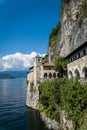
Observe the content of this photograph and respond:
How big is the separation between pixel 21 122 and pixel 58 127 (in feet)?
52.2

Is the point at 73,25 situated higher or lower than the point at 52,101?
higher

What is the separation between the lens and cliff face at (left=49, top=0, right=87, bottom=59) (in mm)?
60906

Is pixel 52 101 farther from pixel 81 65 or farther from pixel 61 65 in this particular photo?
pixel 61 65

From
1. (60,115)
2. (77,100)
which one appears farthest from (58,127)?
(77,100)

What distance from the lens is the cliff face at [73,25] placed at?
6091cm

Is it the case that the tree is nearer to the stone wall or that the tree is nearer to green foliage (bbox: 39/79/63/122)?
the stone wall

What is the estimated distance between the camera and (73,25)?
71625mm

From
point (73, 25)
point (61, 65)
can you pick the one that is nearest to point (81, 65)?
point (61, 65)

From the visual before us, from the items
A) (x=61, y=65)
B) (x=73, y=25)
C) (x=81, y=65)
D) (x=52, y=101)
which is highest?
(x=73, y=25)

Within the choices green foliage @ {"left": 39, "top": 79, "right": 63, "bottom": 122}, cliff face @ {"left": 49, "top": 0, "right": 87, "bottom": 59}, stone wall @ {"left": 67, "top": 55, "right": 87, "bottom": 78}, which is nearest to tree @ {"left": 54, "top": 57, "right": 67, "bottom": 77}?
cliff face @ {"left": 49, "top": 0, "right": 87, "bottom": 59}

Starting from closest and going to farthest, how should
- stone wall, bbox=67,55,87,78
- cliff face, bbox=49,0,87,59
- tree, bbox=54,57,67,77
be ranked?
stone wall, bbox=67,55,87,78 → cliff face, bbox=49,0,87,59 → tree, bbox=54,57,67,77

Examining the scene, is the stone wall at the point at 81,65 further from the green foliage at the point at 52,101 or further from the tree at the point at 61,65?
the tree at the point at 61,65

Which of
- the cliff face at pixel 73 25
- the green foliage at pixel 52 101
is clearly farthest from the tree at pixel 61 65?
the green foliage at pixel 52 101

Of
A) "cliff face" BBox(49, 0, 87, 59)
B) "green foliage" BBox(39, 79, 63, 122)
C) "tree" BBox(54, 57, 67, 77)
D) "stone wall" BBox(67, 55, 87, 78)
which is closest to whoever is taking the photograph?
"green foliage" BBox(39, 79, 63, 122)
